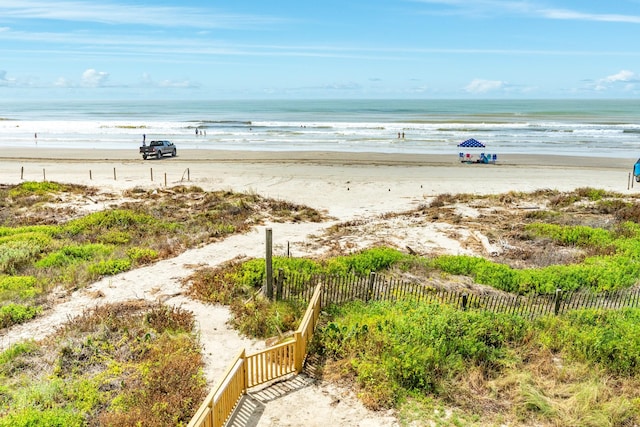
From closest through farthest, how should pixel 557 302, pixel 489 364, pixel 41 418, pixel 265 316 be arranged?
pixel 41 418 < pixel 489 364 < pixel 557 302 < pixel 265 316

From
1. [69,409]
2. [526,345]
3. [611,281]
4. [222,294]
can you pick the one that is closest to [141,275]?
[222,294]

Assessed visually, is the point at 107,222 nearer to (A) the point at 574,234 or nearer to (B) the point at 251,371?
(B) the point at 251,371

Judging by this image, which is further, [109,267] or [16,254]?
[16,254]

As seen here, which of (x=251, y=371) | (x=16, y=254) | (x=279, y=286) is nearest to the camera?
(x=251, y=371)

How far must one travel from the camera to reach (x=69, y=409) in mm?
7941

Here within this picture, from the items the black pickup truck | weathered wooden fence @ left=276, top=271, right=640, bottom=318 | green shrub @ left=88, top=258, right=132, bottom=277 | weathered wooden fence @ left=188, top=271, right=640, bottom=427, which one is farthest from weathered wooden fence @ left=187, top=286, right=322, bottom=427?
the black pickup truck

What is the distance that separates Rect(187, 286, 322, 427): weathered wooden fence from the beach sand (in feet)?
1.11

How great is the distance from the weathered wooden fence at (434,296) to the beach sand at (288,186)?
6.52 ft

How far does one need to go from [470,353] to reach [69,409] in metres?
7.10

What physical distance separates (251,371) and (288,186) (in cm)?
2306

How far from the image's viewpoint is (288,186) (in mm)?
31219

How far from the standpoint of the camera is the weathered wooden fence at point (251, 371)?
22.9 ft

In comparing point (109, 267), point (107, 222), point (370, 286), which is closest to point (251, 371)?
point (370, 286)

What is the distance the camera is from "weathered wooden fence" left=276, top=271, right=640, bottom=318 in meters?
11.4
